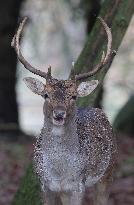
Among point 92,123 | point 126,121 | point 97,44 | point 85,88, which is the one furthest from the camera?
point 126,121

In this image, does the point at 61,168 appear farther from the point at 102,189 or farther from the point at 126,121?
the point at 126,121

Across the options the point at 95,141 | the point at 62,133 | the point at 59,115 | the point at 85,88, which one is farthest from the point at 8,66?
the point at 59,115

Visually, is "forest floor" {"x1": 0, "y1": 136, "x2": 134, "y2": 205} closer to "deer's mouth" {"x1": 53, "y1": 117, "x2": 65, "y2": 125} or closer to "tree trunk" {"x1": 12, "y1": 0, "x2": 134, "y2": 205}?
"tree trunk" {"x1": 12, "y1": 0, "x2": 134, "y2": 205}

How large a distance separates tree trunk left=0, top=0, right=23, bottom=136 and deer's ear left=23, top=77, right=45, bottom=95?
22.1 ft

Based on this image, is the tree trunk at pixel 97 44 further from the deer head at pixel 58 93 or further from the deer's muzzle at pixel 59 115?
the deer's muzzle at pixel 59 115

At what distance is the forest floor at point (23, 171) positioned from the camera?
31.3 ft

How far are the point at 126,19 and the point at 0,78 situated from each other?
20.8ft

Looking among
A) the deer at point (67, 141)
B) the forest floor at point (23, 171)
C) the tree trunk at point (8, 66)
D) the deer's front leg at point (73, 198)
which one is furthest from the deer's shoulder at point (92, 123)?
the tree trunk at point (8, 66)

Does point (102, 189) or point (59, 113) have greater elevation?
point (59, 113)

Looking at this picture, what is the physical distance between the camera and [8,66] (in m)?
13.7

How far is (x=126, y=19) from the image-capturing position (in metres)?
7.69

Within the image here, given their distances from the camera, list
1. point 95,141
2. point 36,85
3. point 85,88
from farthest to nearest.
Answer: point 95,141, point 85,88, point 36,85

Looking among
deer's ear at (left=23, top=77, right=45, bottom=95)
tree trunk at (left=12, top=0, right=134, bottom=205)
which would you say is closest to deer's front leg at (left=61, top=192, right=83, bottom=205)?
tree trunk at (left=12, top=0, right=134, bottom=205)

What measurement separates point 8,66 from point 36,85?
729 cm
